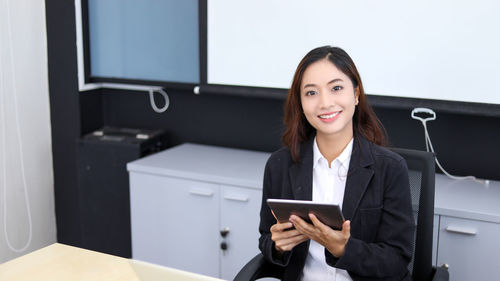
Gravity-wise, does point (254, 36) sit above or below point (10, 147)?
above

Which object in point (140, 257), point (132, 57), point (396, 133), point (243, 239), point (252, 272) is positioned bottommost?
point (140, 257)

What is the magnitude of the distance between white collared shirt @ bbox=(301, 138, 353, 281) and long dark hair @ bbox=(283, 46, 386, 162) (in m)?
0.08

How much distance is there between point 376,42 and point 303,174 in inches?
36.3

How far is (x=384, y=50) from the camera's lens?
2469 mm

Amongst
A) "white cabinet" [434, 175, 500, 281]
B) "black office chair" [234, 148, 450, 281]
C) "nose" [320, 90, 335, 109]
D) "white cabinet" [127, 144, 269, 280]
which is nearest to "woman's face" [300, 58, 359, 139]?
"nose" [320, 90, 335, 109]

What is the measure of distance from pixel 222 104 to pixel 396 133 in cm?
87

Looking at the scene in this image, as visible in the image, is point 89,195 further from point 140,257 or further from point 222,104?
point 222,104

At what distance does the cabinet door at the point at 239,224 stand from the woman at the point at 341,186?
0.63 metres

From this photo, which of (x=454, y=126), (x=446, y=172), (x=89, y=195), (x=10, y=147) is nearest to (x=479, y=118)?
(x=454, y=126)

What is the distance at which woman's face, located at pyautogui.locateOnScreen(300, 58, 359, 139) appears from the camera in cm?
171

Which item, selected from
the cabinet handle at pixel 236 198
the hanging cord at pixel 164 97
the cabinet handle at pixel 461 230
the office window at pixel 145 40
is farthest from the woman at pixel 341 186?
the hanging cord at pixel 164 97

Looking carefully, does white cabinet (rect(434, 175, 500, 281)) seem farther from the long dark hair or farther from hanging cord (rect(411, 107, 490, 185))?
the long dark hair

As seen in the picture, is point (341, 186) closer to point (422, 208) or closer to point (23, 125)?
point (422, 208)

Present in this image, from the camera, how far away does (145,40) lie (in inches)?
119
